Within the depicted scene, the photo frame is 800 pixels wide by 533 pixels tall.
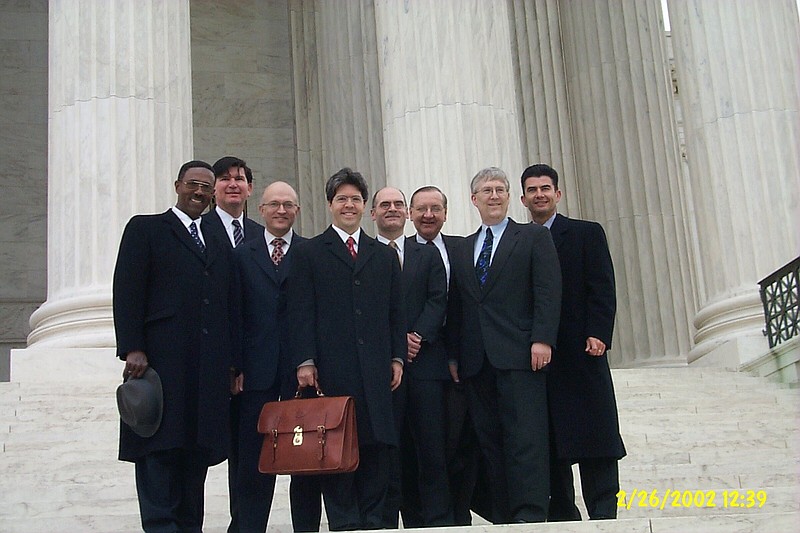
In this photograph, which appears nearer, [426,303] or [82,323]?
[426,303]

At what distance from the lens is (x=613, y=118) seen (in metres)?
23.6

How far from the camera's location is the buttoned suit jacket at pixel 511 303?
9.02 m

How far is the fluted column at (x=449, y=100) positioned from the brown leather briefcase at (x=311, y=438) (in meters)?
8.12

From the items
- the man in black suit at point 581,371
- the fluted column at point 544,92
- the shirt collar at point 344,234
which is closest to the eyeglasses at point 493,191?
the man in black suit at point 581,371

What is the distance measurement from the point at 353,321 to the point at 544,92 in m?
17.3

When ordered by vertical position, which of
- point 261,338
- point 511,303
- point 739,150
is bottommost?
point 261,338

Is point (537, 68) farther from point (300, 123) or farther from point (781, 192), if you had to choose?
point (781, 192)

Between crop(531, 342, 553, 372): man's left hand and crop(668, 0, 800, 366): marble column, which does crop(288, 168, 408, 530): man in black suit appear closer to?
Answer: crop(531, 342, 553, 372): man's left hand

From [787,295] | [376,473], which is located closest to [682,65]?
[787,295]

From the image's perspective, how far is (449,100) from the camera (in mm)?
16469

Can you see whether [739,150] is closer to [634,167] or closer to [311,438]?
[634,167]

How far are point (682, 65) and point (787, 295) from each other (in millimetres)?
4107

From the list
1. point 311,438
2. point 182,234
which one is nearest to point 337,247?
point 182,234

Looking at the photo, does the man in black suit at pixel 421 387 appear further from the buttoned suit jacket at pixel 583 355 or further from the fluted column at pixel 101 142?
the fluted column at pixel 101 142
